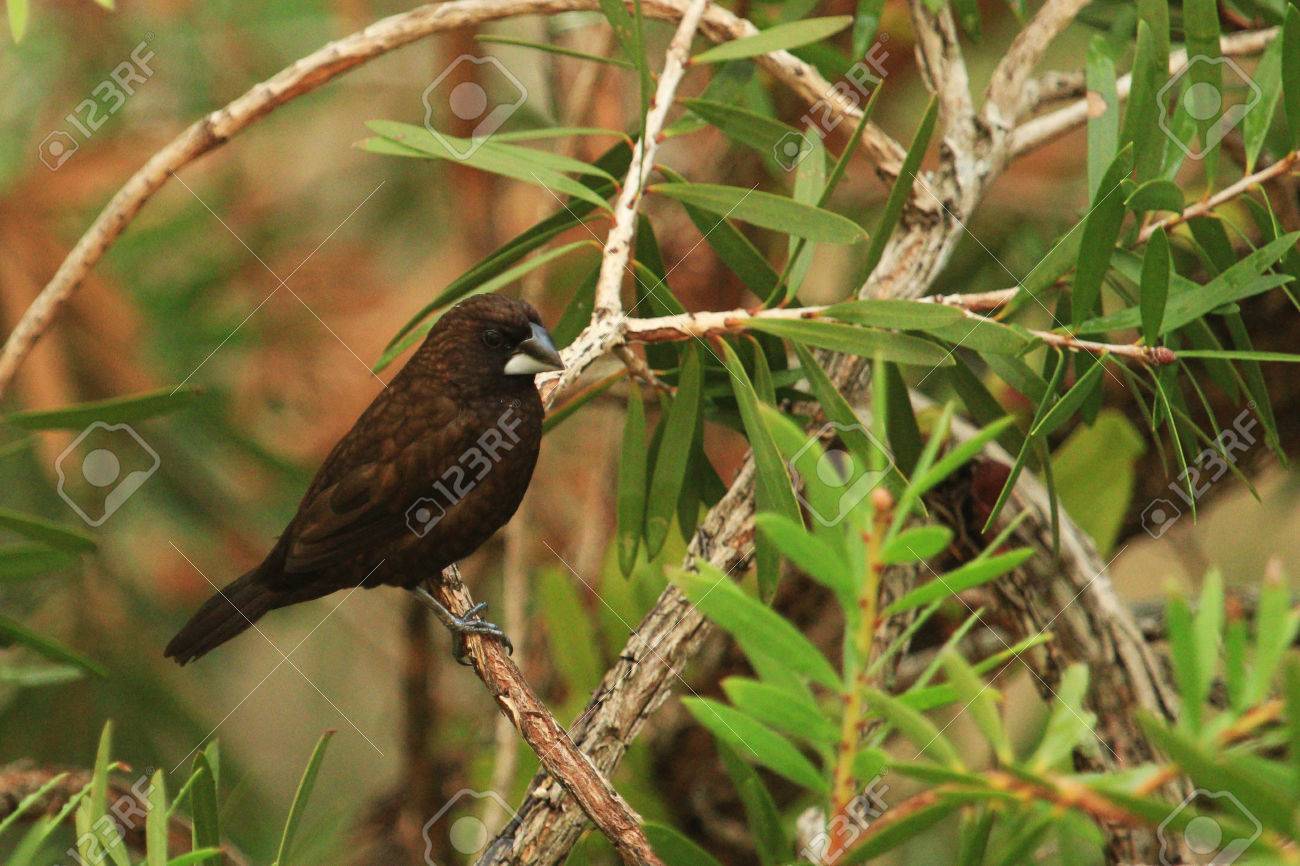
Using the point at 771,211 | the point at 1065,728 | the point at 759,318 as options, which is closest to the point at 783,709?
the point at 1065,728

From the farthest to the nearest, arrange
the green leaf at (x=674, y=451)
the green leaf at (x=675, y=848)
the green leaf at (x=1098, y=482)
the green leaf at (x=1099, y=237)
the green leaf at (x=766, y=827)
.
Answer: the green leaf at (x=1098, y=482) → the green leaf at (x=674, y=451) → the green leaf at (x=1099, y=237) → the green leaf at (x=766, y=827) → the green leaf at (x=675, y=848)

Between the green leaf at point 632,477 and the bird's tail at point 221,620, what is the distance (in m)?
0.57

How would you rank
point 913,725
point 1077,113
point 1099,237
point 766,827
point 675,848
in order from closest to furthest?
point 913,725, point 675,848, point 766,827, point 1099,237, point 1077,113

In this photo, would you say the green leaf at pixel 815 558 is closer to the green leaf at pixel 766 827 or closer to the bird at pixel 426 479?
the green leaf at pixel 766 827

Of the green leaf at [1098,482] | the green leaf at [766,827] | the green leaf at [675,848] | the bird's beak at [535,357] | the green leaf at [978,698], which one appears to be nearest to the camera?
the green leaf at [978,698]

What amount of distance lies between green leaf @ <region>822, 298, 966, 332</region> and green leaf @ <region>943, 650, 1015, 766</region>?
548 mm

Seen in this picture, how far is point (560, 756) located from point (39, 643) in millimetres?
670

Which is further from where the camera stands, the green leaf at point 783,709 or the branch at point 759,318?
the branch at point 759,318

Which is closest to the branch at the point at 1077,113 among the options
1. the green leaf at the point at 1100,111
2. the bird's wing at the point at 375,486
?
the green leaf at the point at 1100,111

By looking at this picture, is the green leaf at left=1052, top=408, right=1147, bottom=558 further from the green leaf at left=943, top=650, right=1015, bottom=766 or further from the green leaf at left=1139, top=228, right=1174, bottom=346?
the green leaf at left=943, top=650, right=1015, bottom=766

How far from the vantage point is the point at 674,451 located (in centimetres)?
137

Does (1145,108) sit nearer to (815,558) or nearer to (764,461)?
(764,461)

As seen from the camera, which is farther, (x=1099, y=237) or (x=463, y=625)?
(x=463, y=625)

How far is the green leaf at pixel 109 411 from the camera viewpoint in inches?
55.5
